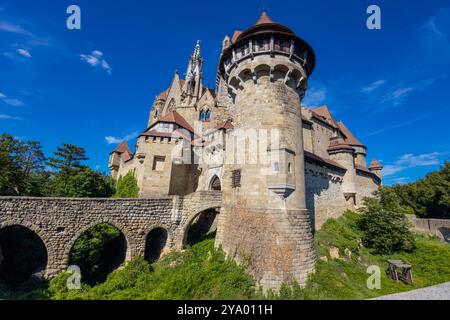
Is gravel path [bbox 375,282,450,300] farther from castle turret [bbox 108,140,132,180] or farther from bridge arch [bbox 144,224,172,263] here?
castle turret [bbox 108,140,132,180]

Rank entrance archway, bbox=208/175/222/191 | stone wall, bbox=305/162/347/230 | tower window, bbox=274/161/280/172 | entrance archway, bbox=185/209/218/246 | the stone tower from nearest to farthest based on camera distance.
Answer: the stone tower, tower window, bbox=274/161/280/172, entrance archway, bbox=185/209/218/246, stone wall, bbox=305/162/347/230, entrance archway, bbox=208/175/222/191

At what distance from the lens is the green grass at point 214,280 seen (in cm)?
948

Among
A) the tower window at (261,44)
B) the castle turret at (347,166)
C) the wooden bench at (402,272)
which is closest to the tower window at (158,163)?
the tower window at (261,44)

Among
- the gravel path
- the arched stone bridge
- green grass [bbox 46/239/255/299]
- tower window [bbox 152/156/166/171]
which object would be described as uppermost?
tower window [bbox 152/156/166/171]

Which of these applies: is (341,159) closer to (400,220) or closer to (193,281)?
(400,220)

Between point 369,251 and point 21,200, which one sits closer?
point 21,200

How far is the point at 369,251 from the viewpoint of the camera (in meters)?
15.9

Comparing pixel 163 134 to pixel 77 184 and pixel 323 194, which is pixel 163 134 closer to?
pixel 77 184

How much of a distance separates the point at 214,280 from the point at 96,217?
7.91 m

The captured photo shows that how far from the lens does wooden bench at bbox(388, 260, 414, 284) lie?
1263 cm

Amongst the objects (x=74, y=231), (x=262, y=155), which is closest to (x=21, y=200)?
(x=74, y=231)

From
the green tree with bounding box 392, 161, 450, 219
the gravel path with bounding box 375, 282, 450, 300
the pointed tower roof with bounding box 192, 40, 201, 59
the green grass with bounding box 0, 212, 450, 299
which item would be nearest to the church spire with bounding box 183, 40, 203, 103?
the pointed tower roof with bounding box 192, 40, 201, 59

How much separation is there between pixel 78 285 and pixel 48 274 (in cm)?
166

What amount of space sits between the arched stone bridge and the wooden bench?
12.6m
